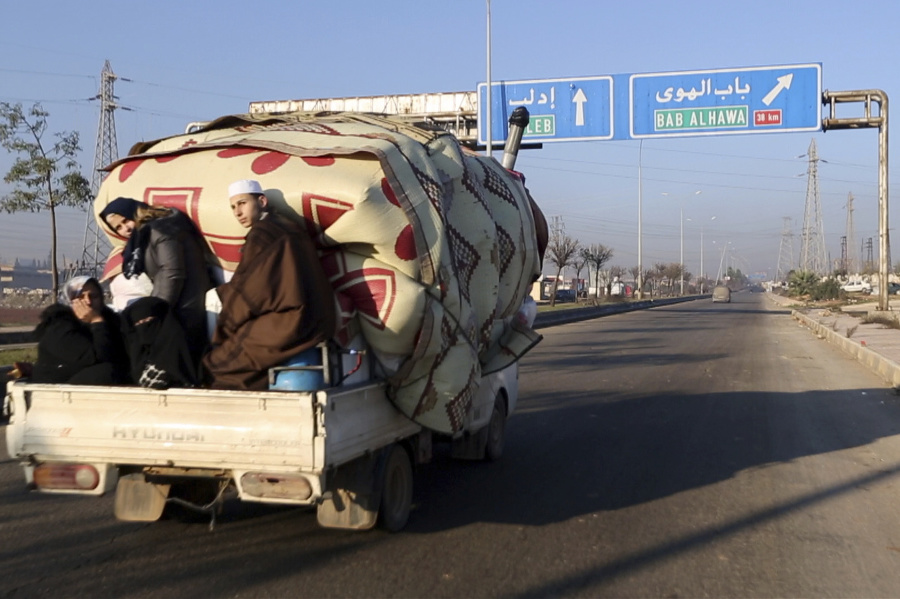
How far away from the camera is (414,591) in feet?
15.5

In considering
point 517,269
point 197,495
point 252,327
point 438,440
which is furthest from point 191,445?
point 517,269

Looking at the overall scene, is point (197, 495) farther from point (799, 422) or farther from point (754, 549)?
point (799, 422)

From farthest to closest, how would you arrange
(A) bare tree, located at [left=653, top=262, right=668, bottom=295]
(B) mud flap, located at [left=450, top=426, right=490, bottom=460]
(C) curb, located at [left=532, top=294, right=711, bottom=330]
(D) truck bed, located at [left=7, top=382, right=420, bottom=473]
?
(A) bare tree, located at [left=653, top=262, right=668, bottom=295] → (C) curb, located at [left=532, top=294, right=711, bottom=330] → (B) mud flap, located at [left=450, top=426, right=490, bottom=460] → (D) truck bed, located at [left=7, top=382, right=420, bottom=473]

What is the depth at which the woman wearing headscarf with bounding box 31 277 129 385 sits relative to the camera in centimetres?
509

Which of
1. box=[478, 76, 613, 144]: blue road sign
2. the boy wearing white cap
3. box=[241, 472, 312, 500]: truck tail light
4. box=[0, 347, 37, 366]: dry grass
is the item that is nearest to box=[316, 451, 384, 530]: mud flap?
box=[241, 472, 312, 500]: truck tail light

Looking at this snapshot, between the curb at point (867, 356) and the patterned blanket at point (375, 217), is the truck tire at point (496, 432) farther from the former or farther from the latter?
the curb at point (867, 356)

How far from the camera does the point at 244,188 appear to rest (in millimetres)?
4969

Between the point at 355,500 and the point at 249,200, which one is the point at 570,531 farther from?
the point at 249,200

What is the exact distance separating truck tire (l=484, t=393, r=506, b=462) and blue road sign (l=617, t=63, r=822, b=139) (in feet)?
55.8

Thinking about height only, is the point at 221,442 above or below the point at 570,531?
above

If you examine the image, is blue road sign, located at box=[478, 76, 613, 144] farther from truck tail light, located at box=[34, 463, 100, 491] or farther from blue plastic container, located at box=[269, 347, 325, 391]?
truck tail light, located at box=[34, 463, 100, 491]

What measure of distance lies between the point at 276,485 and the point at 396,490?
1.31 meters

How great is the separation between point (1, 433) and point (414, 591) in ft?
21.6

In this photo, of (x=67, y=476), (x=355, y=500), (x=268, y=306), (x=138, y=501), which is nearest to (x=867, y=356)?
(x=355, y=500)
